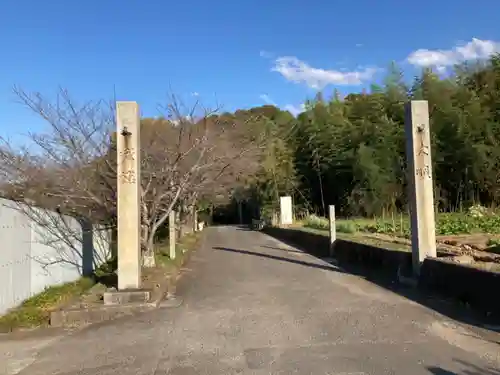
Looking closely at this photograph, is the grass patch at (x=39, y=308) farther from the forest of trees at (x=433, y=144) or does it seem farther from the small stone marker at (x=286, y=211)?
the small stone marker at (x=286, y=211)

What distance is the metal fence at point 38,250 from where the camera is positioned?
7.93 meters

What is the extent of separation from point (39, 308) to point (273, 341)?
4.04 meters

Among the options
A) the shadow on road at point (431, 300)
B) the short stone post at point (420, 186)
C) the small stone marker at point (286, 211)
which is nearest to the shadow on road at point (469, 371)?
the shadow on road at point (431, 300)

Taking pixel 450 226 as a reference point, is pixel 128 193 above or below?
above

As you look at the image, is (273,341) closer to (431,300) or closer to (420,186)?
(431,300)

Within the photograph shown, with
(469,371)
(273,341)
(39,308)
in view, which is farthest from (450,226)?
(469,371)

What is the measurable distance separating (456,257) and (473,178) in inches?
568

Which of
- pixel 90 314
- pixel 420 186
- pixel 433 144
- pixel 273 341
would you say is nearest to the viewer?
pixel 273 341

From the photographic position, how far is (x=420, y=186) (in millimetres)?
9930

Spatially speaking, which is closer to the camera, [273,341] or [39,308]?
[273,341]

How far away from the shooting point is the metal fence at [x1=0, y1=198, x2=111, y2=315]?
7930mm

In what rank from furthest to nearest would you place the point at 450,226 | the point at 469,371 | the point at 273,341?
1. the point at 450,226
2. the point at 273,341
3. the point at 469,371

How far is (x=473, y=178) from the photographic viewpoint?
76.9ft

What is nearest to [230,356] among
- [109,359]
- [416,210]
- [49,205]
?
[109,359]
